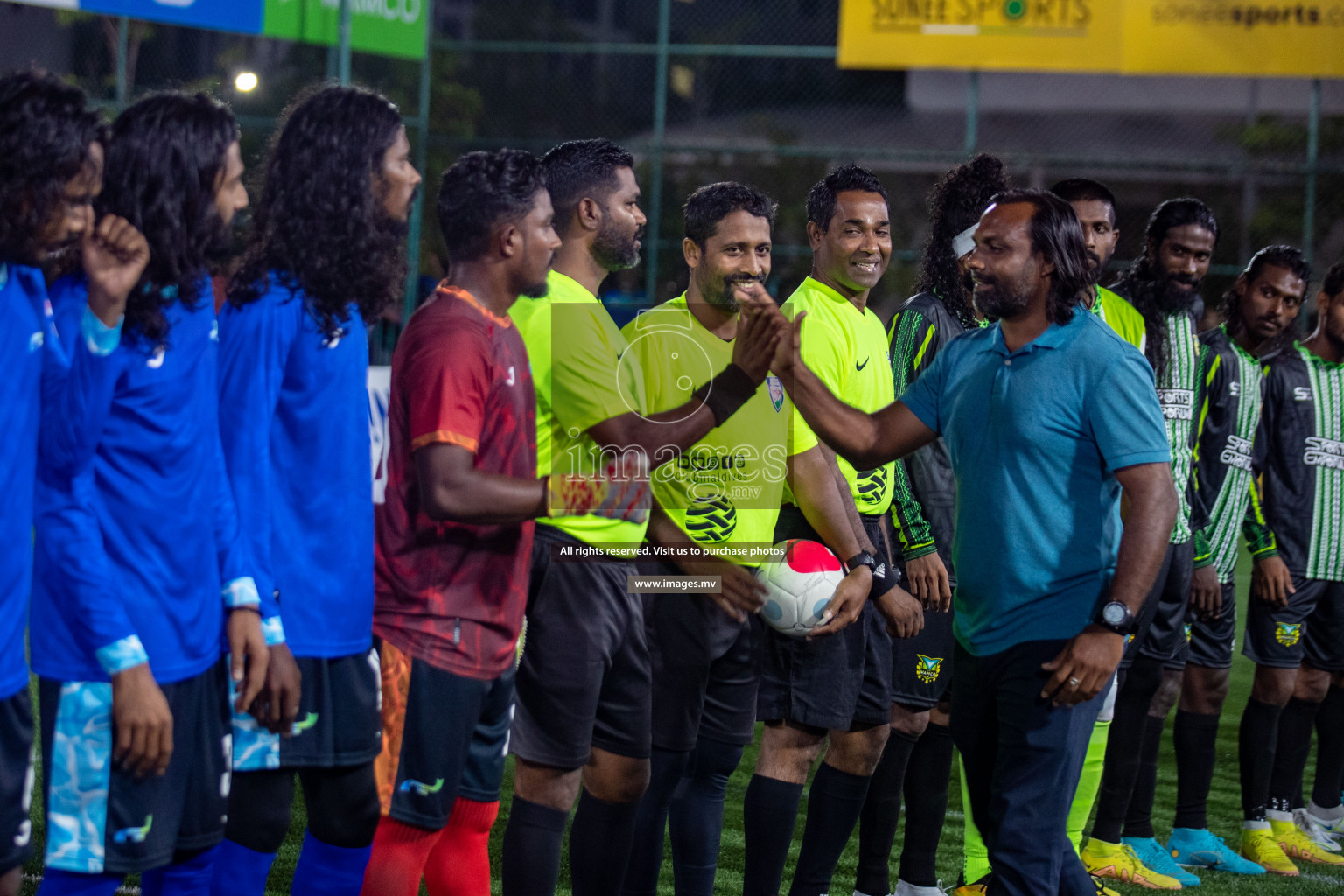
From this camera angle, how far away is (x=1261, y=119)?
15.2m

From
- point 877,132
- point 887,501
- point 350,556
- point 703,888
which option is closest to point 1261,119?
point 877,132

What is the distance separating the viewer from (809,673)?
4082 millimetres

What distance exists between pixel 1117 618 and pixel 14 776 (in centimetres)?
230

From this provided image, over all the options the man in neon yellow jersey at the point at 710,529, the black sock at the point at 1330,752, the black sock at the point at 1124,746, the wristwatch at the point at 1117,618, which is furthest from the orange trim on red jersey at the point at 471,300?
the black sock at the point at 1330,752

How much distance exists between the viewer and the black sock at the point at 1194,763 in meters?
5.50

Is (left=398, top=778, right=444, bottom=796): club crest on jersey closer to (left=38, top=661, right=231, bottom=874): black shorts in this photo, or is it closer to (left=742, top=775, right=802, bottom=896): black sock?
(left=38, top=661, right=231, bottom=874): black shorts

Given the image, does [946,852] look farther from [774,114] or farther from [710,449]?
[774,114]

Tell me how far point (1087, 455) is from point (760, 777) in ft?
4.65

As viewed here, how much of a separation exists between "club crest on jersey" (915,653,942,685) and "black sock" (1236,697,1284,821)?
1.84m

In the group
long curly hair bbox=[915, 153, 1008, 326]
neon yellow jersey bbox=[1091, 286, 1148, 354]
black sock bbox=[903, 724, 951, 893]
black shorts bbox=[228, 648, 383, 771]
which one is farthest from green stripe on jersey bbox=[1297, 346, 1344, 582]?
black shorts bbox=[228, 648, 383, 771]

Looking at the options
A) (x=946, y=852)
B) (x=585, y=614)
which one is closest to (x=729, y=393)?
(x=585, y=614)

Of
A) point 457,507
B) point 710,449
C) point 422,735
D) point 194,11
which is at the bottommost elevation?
point 422,735

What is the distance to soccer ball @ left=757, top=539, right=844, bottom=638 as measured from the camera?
3969mm

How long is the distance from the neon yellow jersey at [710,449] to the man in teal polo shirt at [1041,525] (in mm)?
379
